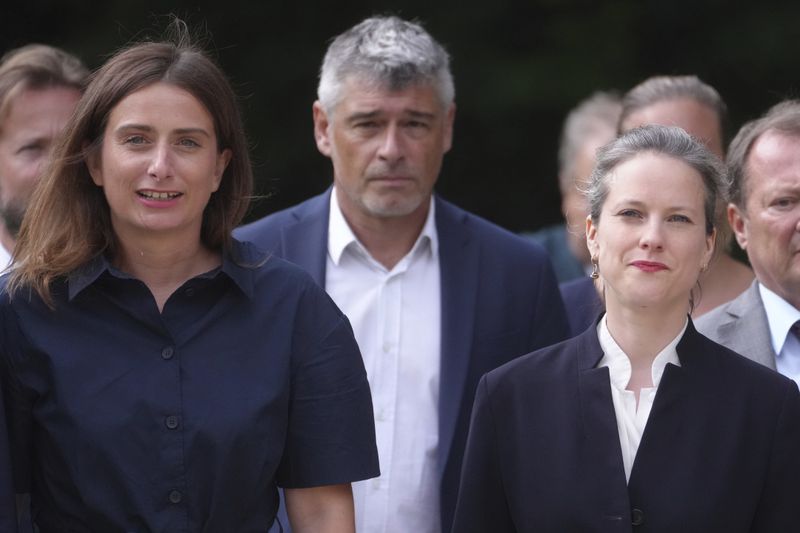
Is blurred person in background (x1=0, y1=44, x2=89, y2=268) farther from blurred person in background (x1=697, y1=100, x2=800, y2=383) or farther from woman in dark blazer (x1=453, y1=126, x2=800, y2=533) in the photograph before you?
blurred person in background (x1=697, y1=100, x2=800, y2=383)

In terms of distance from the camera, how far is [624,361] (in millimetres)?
3078

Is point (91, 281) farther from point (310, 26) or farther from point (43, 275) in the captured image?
point (310, 26)

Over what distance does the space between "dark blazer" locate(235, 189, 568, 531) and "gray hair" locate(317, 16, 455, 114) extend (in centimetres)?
36

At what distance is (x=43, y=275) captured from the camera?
119 inches

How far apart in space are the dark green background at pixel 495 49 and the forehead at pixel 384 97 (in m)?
3.26

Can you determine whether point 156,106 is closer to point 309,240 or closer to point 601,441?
point 309,240

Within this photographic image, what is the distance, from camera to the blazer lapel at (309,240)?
13.3 feet

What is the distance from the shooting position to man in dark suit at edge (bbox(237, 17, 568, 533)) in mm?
3830

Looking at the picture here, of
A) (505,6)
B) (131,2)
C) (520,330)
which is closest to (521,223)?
(505,6)

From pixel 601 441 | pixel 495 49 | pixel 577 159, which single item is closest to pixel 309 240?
pixel 601 441

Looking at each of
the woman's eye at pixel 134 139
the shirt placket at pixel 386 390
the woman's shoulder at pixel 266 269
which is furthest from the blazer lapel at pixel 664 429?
the woman's eye at pixel 134 139

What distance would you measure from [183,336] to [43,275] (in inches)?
13.1

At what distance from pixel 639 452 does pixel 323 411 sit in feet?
2.27

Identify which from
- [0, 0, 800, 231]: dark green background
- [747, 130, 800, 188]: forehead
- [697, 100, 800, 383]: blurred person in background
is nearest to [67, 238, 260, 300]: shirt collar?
[697, 100, 800, 383]: blurred person in background
